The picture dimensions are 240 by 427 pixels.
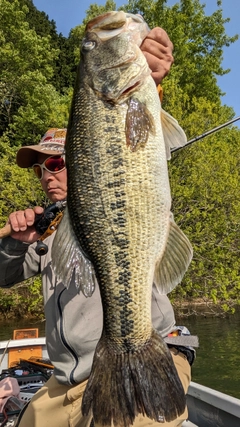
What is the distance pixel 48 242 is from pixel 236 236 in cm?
1347

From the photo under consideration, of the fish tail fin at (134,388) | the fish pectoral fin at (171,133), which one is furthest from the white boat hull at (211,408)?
the fish pectoral fin at (171,133)

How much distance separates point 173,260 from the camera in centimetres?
196

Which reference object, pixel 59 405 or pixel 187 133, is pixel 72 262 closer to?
pixel 59 405

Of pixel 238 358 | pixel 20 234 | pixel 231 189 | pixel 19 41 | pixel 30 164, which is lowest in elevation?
pixel 238 358

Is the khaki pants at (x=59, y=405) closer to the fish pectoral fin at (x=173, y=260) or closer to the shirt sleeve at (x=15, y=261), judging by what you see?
the shirt sleeve at (x=15, y=261)

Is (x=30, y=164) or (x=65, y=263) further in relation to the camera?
(x=30, y=164)

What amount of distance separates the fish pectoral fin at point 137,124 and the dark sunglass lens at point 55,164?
1097mm

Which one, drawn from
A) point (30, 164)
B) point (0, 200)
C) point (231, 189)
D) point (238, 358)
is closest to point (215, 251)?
point (231, 189)

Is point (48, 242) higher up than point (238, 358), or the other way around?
point (48, 242)

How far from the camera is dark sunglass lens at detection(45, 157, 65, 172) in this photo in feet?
9.73

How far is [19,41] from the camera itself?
21.6 meters

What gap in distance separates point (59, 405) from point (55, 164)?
1.46m

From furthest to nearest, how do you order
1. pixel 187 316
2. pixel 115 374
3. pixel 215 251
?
pixel 187 316, pixel 215 251, pixel 115 374

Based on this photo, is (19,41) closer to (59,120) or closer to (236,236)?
(59,120)
